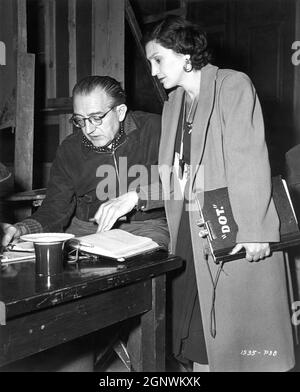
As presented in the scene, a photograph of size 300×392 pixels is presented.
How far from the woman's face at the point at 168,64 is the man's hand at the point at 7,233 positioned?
0.87 metres

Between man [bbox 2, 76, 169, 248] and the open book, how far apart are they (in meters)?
0.54

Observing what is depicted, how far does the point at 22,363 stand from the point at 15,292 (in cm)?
47

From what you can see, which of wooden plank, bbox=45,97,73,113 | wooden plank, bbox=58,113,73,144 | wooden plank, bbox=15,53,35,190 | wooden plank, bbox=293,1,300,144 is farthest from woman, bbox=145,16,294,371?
wooden plank, bbox=293,1,300,144

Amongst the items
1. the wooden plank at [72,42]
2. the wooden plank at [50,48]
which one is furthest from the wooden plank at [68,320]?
the wooden plank at [50,48]

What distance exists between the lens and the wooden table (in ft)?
4.09

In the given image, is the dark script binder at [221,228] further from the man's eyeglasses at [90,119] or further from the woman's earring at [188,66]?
the man's eyeglasses at [90,119]

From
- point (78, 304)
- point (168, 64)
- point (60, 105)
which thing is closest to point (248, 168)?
point (168, 64)

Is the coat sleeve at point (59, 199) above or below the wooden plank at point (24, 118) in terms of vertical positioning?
below

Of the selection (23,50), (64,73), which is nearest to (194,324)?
(23,50)

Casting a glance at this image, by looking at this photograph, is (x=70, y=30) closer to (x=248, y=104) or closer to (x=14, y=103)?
(x=14, y=103)

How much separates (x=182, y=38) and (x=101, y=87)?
1.60 feet

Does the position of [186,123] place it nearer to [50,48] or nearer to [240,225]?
[240,225]

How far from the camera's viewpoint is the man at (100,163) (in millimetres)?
2334

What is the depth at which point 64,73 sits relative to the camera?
4227 millimetres
